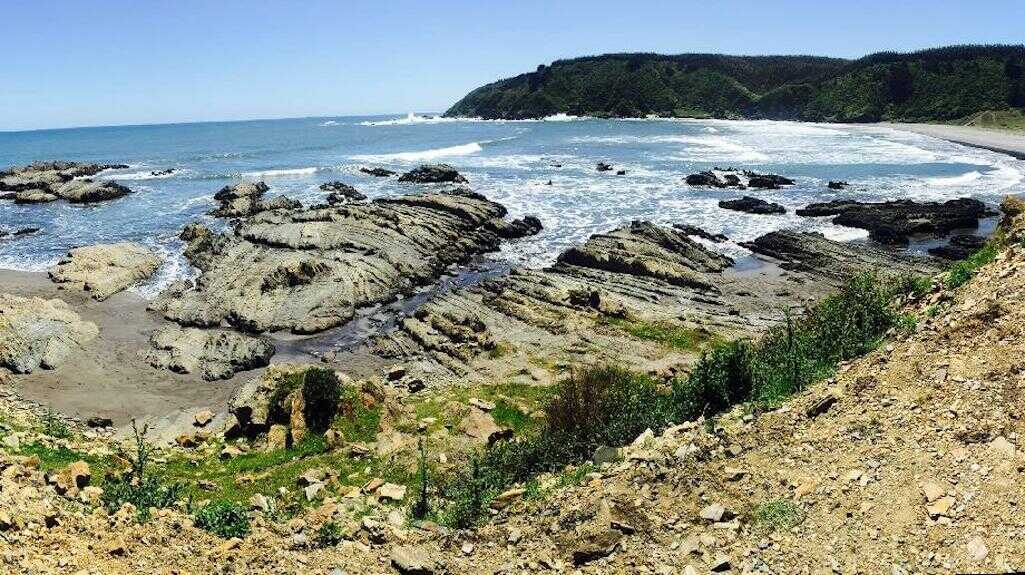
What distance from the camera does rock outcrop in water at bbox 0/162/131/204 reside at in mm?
59969

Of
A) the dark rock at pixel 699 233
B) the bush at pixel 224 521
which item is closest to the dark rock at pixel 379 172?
the dark rock at pixel 699 233

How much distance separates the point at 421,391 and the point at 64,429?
993 cm

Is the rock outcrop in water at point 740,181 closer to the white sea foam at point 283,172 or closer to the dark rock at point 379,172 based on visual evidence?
the dark rock at point 379,172

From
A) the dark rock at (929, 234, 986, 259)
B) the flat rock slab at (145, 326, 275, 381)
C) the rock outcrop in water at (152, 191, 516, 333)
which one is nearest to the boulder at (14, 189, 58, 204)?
the rock outcrop in water at (152, 191, 516, 333)

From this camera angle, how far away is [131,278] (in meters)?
A: 33.9

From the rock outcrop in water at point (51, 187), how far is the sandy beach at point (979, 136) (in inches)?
3927

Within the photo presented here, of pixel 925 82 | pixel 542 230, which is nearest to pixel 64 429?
pixel 542 230

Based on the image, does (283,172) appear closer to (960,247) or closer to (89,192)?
(89,192)

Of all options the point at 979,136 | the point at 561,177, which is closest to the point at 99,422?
the point at 561,177

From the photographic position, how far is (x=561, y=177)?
69.7 meters

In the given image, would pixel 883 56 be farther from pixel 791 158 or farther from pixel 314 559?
pixel 314 559

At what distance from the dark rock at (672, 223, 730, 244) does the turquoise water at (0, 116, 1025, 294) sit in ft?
3.20

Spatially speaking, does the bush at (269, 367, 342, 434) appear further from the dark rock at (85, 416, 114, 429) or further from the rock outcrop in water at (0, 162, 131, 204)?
the rock outcrop in water at (0, 162, 131, 204)

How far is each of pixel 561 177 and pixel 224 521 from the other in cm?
6310
